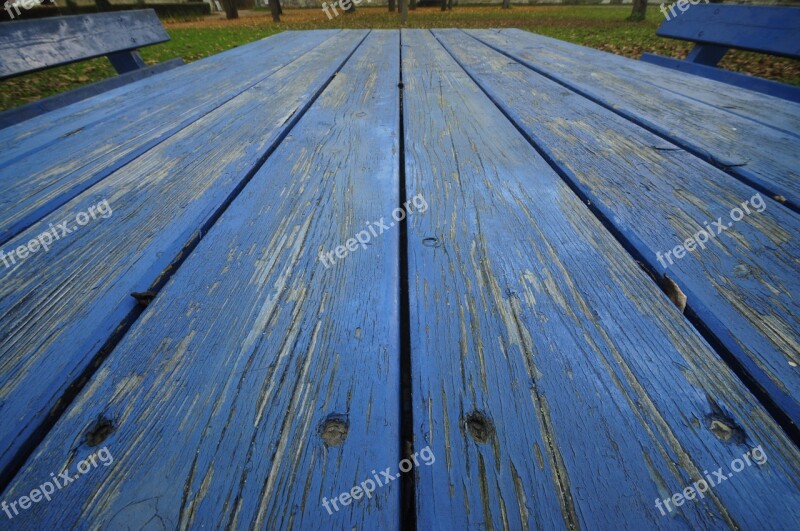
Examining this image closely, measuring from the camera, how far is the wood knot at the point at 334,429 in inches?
14.5

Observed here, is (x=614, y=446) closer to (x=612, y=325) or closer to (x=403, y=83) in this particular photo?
Result: (x=612, y=325)

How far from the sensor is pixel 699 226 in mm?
658

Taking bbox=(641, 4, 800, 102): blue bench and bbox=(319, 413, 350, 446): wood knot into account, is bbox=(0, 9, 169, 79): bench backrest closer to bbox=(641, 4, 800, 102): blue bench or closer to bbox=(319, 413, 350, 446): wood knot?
bbox=(319, 413, 350, 446): wood knot

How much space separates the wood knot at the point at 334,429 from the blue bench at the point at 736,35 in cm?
196

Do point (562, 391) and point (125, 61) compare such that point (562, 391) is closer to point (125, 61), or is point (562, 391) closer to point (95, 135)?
point (95, 135)

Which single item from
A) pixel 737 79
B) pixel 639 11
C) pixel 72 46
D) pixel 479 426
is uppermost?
pixel 72 46

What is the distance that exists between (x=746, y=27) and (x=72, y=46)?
10.6 ft

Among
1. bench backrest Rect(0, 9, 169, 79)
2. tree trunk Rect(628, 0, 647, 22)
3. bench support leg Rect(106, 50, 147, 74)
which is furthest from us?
tree trunk Rect(628, 0, 647, 22)

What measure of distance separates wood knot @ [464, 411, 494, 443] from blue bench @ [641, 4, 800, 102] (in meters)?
1.84

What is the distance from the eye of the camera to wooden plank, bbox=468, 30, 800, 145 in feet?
3.62

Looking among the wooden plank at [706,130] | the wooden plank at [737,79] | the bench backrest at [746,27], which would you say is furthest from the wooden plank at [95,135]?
A: the bench backrest at [746,27]

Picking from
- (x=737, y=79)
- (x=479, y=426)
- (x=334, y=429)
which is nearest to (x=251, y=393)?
(x=334, y=429)

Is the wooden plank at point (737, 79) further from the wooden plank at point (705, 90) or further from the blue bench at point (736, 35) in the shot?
the wooden plank at point (705, 90)

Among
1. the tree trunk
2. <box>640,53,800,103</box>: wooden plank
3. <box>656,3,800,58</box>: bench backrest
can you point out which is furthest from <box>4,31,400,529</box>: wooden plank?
the tree trunk
